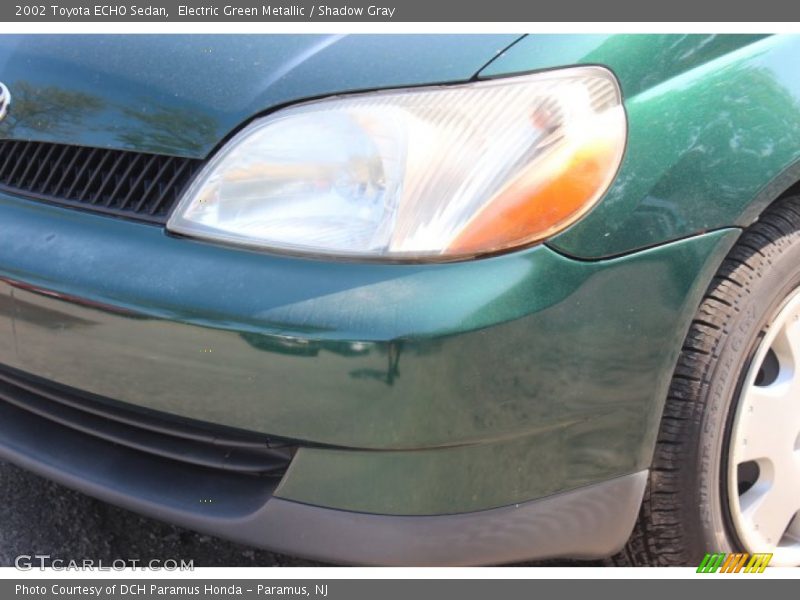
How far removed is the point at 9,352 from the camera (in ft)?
5.92

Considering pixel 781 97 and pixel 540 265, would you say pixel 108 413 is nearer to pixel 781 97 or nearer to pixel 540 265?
pixel 540 265

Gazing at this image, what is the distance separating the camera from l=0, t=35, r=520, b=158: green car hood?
1559 millimetres

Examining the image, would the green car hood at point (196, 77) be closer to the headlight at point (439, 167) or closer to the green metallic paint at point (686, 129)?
the headlight at point (439, 167)

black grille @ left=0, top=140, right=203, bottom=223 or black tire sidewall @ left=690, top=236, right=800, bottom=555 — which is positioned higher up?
black grille @ left=0, top=140, right=203, bottom=223

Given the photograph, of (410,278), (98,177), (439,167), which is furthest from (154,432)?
(439,167)

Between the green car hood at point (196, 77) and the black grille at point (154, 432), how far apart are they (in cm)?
49

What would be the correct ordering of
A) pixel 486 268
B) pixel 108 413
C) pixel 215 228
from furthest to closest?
pixel 108 413 < pixel 215 228 < pixel 486 268

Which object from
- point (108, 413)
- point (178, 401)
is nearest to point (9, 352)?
point (108, 413)

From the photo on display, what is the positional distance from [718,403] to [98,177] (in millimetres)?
1261

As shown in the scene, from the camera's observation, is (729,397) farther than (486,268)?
Yes

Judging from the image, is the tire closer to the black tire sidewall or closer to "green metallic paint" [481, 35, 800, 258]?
the black tire sidewall

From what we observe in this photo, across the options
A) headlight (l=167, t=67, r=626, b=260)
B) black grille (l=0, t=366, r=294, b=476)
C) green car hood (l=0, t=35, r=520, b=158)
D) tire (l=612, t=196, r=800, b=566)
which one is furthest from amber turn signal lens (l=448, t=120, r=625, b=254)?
black grille (l=0, t=366, r=294, b=476)

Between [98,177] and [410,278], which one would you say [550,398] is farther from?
[98,177]

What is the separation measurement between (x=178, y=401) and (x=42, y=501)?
947 mm
